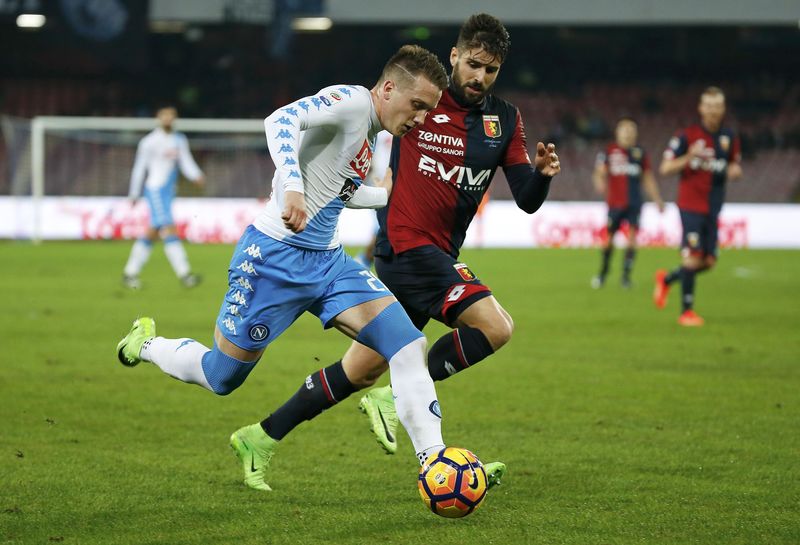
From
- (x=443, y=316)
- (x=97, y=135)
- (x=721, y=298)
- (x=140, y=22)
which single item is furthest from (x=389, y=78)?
(x=140, y=22)

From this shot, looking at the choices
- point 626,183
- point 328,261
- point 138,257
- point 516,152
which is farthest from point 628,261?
point 328,261

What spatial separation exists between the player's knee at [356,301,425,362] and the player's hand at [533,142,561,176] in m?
1.07

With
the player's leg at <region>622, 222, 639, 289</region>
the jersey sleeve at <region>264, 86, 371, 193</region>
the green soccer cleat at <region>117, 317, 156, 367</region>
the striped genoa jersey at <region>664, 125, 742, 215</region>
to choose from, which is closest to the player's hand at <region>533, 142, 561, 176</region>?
the jersey sleeve at <region>264, 86, 371, 193</region>

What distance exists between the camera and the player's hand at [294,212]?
13.9 feet

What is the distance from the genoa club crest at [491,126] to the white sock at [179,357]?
6.22ft

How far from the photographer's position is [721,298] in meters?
15.1

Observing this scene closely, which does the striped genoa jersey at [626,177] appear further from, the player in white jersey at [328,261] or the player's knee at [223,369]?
the player's knee at [223,369]

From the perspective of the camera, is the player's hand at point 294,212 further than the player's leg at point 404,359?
No

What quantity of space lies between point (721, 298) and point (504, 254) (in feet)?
27.7

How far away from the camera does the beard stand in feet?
19.3

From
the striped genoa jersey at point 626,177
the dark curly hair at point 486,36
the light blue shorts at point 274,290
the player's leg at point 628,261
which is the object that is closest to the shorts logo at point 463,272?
the light blue shorts at point 274,290

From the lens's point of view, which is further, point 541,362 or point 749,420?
point 541,362

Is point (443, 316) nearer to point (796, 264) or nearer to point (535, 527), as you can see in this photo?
point (535, 527)

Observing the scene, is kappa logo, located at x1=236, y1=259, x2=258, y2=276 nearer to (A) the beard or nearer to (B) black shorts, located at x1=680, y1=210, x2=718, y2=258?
(A) the beard
